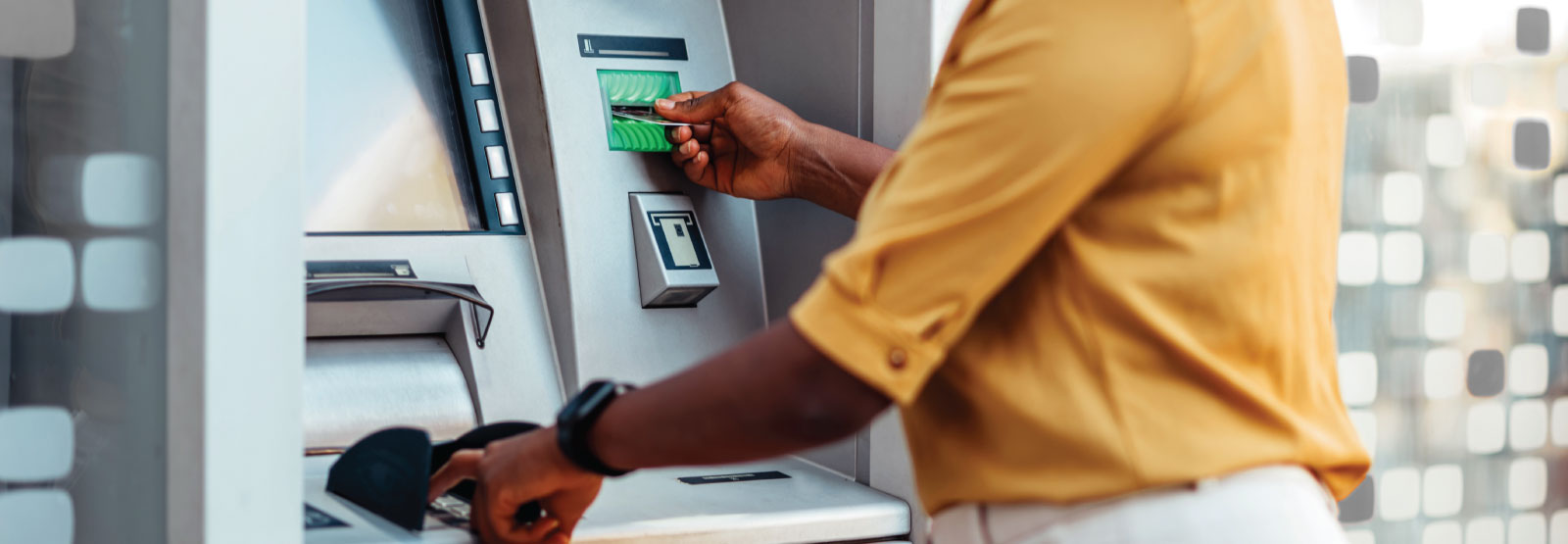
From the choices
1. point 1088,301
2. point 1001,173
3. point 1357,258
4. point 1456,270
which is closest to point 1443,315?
point 1456,270

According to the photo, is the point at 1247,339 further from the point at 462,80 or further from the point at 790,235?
the point at 462,80

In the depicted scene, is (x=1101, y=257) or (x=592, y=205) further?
(x=592, y=205)

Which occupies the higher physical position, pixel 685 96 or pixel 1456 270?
pixel 685 96

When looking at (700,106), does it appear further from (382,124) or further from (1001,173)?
(1001,173)

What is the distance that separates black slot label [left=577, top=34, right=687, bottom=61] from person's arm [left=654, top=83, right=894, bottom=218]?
4.2 inches

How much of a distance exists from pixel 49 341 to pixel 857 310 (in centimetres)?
77

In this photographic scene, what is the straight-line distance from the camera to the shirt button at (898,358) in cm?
88

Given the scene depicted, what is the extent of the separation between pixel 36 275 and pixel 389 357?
0.59m

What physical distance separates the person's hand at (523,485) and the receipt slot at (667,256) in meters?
0.58

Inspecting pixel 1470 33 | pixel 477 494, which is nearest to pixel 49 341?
pixel 477 494

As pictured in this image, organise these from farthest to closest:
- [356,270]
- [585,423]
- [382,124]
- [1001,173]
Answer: [382,124] → [356,270] → [585,423] → [1001,173]

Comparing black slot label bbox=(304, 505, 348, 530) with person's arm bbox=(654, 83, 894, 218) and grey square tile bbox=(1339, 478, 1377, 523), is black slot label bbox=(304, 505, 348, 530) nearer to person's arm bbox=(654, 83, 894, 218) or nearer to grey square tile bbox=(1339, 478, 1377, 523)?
person's arm bbox=(654, 83, 894, 218)

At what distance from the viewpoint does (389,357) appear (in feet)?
5.64

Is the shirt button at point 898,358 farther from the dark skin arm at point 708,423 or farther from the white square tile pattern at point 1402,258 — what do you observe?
the white square tile pattern at point 1402,258
